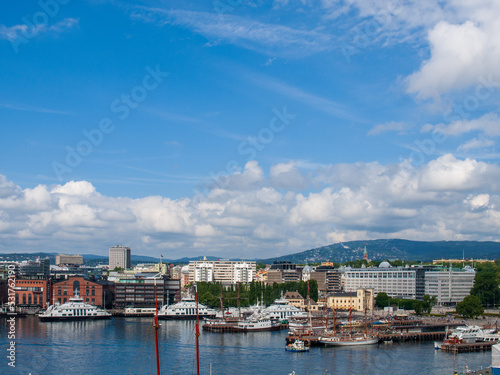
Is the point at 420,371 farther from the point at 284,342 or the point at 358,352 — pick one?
the point at 284,342

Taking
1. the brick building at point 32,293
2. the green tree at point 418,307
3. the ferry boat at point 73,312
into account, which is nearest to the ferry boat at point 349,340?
the green tree at point 418,307

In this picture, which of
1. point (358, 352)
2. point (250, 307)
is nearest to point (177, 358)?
point (358, 352)

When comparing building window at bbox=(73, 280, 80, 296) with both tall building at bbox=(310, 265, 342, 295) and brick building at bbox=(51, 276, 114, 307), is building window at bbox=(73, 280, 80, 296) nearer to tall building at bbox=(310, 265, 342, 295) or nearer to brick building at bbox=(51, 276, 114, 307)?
brick building at bbox=(51, 276, 114, 307)

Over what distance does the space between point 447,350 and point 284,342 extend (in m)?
14.3

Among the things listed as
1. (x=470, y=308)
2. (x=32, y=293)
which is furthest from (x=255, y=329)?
(x=32, y=293)

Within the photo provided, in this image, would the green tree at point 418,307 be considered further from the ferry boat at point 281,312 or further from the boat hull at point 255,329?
the boat hull at point 255,329

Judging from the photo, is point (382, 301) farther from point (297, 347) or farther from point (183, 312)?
point (297, 347)

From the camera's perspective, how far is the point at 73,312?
77.2 m

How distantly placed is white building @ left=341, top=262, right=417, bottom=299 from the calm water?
184 feet

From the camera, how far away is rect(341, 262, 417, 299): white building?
363 feet

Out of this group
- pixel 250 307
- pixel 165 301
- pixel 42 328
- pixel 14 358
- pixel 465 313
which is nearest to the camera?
pixel 14 358

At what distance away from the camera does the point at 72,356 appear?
4488 cm

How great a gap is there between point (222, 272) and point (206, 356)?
11142 centimetres

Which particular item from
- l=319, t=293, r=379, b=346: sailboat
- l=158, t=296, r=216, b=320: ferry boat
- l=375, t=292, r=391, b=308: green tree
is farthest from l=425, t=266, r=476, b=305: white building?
l=319, t=293, r=379, b=346: sailboat
